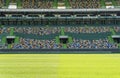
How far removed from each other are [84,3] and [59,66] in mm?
26159

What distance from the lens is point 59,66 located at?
40.5m

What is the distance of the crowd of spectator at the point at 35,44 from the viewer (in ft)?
174

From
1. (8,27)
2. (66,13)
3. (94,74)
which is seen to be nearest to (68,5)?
(66,13)

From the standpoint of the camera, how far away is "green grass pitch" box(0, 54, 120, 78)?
3678 cm

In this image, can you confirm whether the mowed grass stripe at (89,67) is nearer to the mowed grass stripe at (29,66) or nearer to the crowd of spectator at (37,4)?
the mowed grass stripe at (29,66)

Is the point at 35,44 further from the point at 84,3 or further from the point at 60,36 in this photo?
the point at 84,3

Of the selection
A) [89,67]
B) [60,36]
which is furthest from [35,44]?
[89,67]

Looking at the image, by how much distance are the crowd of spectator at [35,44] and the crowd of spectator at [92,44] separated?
224 centimetres

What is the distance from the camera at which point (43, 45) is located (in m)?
53.8

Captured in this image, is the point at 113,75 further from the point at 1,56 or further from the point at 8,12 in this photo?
the point at 8,12

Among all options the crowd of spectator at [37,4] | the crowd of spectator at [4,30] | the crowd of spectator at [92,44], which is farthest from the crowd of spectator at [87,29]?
the crowd of spectator at [4,30]

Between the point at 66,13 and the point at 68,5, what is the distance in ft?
7.84

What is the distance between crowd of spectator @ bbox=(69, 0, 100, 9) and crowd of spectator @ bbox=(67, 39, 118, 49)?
1021 centimetres

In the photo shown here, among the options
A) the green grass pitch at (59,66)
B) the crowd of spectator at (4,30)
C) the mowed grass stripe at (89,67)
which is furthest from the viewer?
the crowd of spectator at (4,30)
